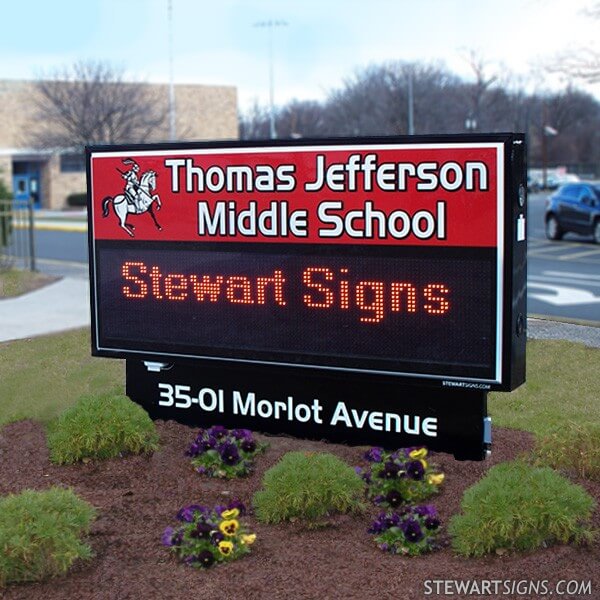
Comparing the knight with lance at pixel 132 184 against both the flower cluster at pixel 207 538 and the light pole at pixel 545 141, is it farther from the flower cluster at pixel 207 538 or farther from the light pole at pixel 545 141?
the light pole at pixel 545 141

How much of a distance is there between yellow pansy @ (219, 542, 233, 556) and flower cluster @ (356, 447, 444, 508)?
1.03 m

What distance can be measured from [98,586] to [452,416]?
2207 millimetres

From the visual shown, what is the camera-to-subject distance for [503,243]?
5.24 meters

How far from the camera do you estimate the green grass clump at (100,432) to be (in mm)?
6102

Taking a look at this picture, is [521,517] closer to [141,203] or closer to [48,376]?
[141,203]

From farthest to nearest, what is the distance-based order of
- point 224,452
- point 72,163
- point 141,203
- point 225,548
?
point 72,163
point 141,203
point 224,452
point 225,548

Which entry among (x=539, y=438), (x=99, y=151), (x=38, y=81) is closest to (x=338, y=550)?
(x=539, y=438)

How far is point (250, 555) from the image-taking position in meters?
4.82

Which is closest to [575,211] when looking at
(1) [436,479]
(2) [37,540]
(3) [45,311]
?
(3) [45,311]

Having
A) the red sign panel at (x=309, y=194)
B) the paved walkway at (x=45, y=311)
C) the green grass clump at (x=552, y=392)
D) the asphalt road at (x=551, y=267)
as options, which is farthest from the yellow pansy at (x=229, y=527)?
the asphalt road at (x=551, y=267)

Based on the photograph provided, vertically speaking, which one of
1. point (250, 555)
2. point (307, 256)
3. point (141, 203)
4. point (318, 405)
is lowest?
point (250, 555)

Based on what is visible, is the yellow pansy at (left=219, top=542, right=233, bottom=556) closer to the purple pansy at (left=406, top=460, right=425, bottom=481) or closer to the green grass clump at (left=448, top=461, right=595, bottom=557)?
the green grass clump at (left=448, top=461, right=595, bottom=557)

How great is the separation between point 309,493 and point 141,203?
228cm

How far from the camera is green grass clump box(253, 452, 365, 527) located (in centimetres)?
513
